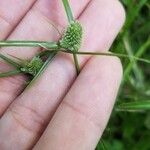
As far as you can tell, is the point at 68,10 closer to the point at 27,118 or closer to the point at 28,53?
the point at 28,53

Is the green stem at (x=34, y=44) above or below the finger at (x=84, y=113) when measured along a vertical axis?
above

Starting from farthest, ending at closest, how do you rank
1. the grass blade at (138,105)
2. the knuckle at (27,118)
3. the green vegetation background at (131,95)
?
the green vegetation background at (131,95), the grass blade at (138,105), the knuckle at (27,118)

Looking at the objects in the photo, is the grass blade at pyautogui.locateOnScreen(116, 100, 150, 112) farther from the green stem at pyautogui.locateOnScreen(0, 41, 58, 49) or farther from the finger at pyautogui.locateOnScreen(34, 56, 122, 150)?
the green stem at pyautogui.locateOnScreen(0, 41, 58, 49)

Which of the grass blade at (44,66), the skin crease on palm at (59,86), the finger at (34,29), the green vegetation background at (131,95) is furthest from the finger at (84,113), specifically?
the green vegetation background at (131,95)

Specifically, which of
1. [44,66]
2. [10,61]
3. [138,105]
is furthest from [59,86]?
[138,105]

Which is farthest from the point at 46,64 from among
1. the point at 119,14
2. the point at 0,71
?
the point at 119,14

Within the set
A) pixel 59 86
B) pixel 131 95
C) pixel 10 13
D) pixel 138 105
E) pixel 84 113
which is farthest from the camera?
pixel 131 95

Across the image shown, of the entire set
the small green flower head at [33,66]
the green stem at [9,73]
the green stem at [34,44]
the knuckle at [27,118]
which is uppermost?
the green stem at [34,44]

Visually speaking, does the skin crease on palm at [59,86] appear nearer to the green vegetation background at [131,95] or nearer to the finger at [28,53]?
the finger at [28,53]
